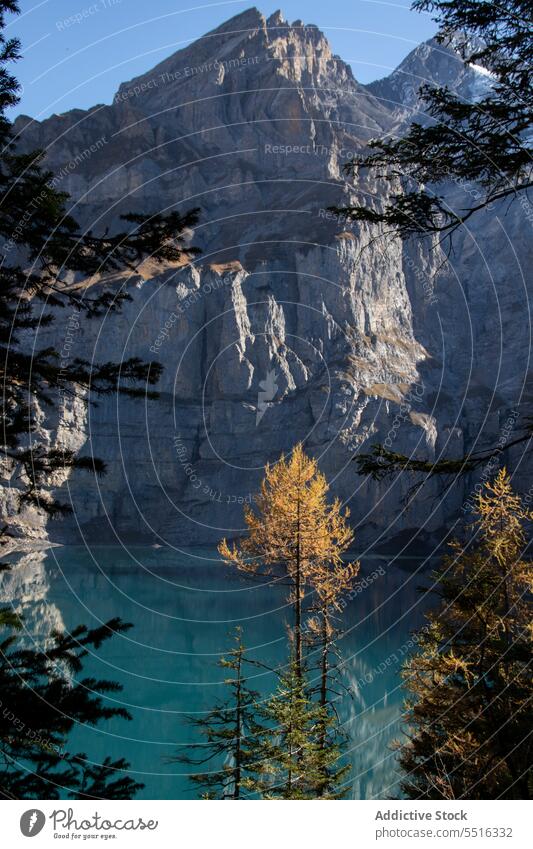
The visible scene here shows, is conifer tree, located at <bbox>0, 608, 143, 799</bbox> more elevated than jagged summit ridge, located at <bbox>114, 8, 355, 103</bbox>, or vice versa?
jagged summit ridge, located at <bbox>114, 8, 355, 103</bbox>

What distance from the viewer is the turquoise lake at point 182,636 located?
84.1ft

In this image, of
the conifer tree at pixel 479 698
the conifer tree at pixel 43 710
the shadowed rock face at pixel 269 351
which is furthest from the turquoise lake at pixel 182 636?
the shadowed rock face at pixel 269 351

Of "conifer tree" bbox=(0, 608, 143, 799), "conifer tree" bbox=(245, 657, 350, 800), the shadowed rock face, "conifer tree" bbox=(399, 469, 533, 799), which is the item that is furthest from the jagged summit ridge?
"conifer tree" bbox=(0, 608, 143, 799)

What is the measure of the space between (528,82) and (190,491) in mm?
98994

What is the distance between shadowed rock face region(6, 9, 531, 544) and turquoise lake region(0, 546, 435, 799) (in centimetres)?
1001

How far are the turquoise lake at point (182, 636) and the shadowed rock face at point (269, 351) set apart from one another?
10.0 m

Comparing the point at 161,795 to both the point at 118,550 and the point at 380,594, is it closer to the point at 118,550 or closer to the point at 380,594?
the point at 380,594

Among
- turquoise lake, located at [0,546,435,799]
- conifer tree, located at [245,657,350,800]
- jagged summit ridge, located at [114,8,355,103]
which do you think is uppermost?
jagged summit ridge, located at [114,8,355,103]

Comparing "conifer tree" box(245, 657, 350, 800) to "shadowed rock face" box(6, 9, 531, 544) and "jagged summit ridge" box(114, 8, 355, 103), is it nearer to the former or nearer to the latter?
"shadowed rock face" box(6, 9, 531, 544)

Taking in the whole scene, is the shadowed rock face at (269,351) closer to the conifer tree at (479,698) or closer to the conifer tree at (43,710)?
the conifer tree at (479,698)

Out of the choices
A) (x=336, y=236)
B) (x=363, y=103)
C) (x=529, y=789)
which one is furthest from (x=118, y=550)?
(x=363, y=103)

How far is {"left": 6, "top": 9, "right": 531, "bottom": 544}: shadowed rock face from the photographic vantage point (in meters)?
94.8

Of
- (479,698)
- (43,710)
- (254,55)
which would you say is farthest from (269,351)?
(43,710)

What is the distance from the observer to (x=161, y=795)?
20.5 metres
